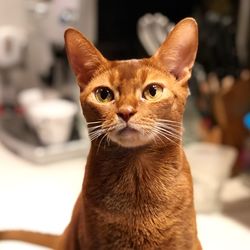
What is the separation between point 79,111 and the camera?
150cm

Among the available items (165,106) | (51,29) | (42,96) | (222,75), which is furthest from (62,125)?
(165,106)

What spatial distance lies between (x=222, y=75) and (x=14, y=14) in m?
0.68

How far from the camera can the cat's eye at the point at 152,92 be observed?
625 millimetres

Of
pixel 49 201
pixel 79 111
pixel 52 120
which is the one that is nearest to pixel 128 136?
pixel 49 201

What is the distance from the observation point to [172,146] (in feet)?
2.15

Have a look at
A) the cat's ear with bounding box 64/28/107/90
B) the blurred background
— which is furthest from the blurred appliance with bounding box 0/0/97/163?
the cat's ear with bounding box 64/28/107/90

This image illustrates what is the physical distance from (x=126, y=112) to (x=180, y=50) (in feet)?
0.39

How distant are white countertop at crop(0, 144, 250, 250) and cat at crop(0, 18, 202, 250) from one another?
→ 37 cm

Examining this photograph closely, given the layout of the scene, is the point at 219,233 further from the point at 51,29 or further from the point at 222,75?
the point at 51,29

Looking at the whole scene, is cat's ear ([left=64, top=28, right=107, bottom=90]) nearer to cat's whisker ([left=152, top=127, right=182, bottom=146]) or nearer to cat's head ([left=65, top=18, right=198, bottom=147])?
cat's head ([left=65, top=18, right=198, bottom=147])

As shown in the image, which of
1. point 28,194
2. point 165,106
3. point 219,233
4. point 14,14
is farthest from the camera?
point 14,14

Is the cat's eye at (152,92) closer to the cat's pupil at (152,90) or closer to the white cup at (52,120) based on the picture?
the cat's pupil at (152,90)

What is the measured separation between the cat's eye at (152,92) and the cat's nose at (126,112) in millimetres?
33

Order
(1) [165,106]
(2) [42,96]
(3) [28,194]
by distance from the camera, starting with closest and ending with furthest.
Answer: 1. (1) [165,106]
2. (3) [28,194]
3. (2) [42,96]
